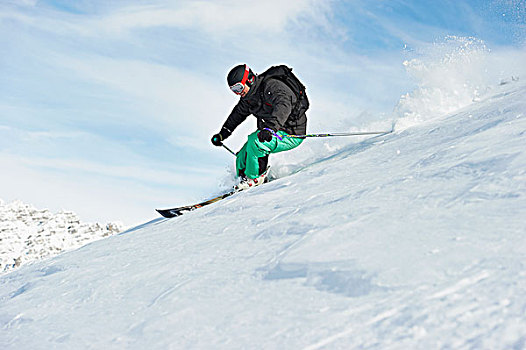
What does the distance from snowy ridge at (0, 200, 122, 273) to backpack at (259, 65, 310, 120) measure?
571 inches

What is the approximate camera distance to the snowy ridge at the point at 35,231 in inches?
777

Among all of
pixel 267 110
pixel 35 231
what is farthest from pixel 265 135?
pixel 35 231

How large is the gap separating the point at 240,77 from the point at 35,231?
61.4ft

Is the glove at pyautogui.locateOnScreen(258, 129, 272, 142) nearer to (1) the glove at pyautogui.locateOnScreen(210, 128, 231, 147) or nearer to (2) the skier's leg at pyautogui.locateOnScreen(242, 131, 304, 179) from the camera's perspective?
(2) the skier's leg at pyautogui.locateOnScreen(242, 131, 304, 179)

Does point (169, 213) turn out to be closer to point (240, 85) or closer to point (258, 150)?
point (258, 150)

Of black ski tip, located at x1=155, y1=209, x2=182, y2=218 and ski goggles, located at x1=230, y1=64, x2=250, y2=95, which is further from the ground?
ski goggles, located at x1=230, y1=64, x2=250, y2=95

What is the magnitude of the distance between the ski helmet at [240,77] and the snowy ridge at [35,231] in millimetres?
14302

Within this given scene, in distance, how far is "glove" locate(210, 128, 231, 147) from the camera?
736 cm

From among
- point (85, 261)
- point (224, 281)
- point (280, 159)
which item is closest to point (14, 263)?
point (280, 159)

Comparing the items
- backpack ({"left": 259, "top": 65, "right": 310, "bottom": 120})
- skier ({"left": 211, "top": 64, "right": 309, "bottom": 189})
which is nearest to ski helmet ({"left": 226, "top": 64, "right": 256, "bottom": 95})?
skier ({"left": 211, "top": 64, "right": 309, "bottom": 189})

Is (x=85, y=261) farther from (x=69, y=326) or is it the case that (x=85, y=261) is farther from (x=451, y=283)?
(x=451, y=283)

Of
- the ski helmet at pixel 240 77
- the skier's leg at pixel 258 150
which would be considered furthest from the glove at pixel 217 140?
the ski helmet at pixel 240 77

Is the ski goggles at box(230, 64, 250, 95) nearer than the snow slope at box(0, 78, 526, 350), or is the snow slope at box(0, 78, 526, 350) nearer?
the snow slope at box(0, 78, 526, 350)

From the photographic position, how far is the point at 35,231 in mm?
21016
